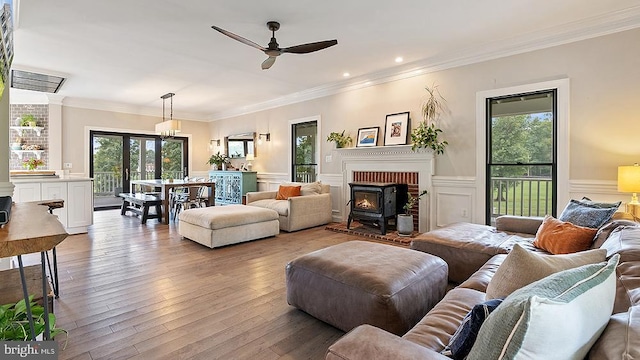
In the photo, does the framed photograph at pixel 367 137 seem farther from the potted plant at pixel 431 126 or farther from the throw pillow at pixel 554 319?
the throw pillow at pixel 554 319

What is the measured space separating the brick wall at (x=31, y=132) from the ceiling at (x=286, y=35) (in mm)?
1708

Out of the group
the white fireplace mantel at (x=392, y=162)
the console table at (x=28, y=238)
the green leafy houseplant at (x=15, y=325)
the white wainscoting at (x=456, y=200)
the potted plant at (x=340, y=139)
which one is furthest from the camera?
the potted plant at (x=340, y=139)

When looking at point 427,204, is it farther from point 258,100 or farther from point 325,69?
point 258,100

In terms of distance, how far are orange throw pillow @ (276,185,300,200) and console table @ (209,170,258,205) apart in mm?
2050

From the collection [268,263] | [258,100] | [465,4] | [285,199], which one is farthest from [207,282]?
[258,100]

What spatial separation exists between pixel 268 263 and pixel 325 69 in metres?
3.35

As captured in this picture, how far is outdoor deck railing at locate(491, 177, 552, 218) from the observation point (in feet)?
13.7

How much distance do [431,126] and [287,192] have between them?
287cm

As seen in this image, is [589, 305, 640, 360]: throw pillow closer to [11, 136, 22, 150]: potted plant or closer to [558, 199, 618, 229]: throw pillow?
[558, 199, 618, 229]: throw pillow

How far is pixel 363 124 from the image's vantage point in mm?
5789

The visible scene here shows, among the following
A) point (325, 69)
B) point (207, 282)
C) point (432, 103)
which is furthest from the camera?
point (325, 69)

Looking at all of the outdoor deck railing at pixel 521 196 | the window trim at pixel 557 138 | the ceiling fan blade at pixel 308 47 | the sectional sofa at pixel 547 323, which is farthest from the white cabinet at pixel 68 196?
the outdoor deck railing at pixel 521 196

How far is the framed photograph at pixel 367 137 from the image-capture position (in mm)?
5551

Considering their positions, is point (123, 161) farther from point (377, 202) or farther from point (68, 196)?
point (377, 202)
